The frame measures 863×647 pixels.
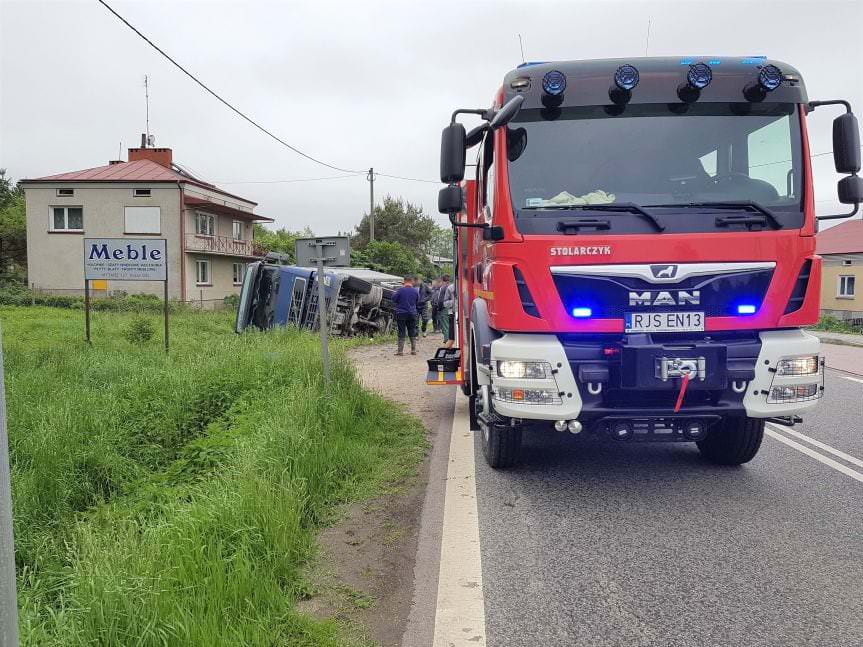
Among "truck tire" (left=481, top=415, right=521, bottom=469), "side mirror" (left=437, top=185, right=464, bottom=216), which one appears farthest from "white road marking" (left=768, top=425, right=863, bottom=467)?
"side mirror" (left=437, top=185, right=464, bottom=216)

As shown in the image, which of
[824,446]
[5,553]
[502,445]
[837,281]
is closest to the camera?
[5,553]

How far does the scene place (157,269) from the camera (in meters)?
14.4

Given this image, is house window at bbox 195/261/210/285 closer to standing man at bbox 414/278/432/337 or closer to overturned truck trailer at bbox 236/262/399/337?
overturned truck trailer at bbox 236/262/399/337

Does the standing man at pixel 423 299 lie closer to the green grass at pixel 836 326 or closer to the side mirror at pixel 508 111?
the side mirror at pixel 508 111

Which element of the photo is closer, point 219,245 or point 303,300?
point 303,300

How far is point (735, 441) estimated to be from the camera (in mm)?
5562

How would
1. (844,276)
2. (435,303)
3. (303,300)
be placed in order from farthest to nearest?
1. (844,276)
2. (435,303)
3. (303,300)

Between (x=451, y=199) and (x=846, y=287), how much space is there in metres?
44.0

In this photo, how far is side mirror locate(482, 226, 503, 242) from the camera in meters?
4.75

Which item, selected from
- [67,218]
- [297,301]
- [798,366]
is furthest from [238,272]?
[798,366]

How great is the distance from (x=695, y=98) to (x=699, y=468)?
300 cm

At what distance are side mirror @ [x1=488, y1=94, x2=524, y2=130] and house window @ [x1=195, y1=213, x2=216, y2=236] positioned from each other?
35204 mm

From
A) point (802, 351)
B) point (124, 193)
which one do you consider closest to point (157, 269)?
point (802, 351)

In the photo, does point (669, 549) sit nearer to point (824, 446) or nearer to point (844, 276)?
point (824, 446)
